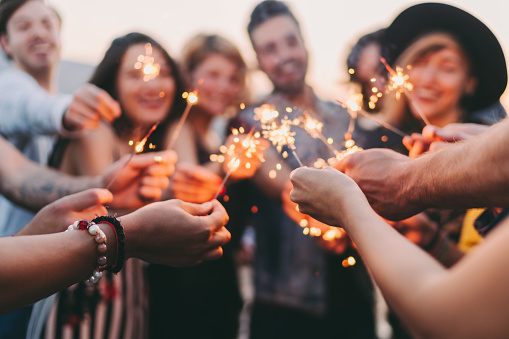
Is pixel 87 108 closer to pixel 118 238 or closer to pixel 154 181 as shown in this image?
pixel 154 181

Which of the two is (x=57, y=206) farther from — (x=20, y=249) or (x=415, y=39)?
(x=415, y=39)

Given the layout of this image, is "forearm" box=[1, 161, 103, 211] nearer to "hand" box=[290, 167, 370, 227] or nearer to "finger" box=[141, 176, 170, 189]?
"finger" box=[141, 176, 170, 189]

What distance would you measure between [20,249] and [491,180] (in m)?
1.43

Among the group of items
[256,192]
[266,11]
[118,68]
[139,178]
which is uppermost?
[266,11]

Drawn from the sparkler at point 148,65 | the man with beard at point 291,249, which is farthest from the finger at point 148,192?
the sparkler at point 148,65

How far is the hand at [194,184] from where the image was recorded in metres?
2.48

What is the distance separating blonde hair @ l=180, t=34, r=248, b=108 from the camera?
3.25 metres

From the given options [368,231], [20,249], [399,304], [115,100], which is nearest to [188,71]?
[115,100]

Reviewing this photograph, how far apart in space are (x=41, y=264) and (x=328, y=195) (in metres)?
0.99

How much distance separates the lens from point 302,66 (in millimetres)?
3160

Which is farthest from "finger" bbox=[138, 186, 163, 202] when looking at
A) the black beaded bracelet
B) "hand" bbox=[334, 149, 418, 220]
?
"hand" bbox=[334, 149, 418, 220]

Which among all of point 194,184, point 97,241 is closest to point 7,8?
point 194,184

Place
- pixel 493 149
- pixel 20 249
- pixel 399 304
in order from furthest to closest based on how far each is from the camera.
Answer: pixel 20 249
pixel 493 149
pixel 399 304

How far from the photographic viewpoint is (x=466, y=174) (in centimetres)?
116
